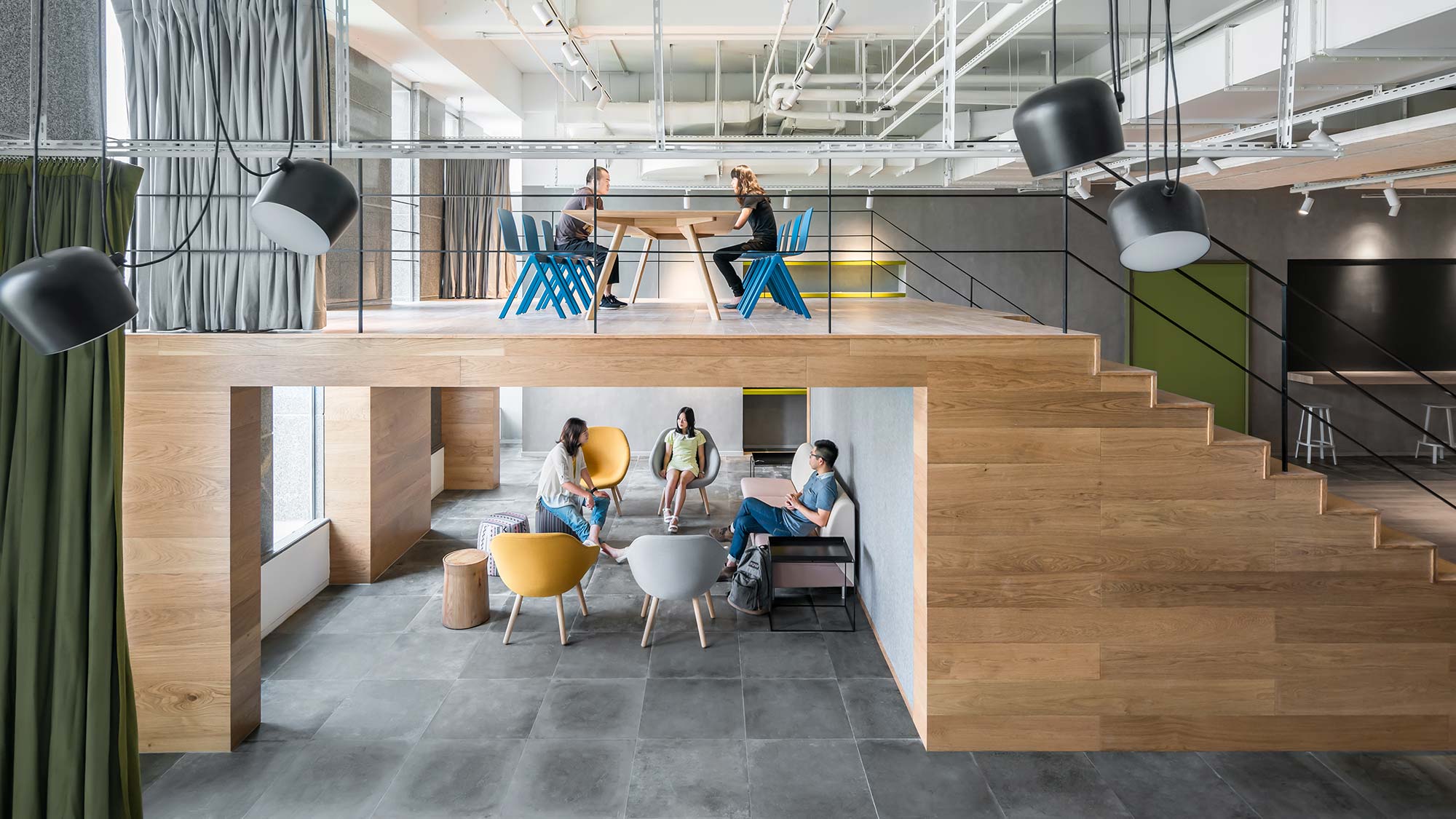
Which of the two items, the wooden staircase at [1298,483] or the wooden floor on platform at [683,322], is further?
the wooden floor on platform at [683,322]

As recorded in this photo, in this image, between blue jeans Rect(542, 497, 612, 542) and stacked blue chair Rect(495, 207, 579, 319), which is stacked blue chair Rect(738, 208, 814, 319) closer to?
stacked blue chair Rect(495, 207, 579, 319)

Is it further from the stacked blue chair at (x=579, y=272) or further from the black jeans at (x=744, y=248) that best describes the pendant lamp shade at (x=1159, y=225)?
the stacked blue chair at (x=579, y=272)

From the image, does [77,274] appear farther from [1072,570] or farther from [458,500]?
[458,500]

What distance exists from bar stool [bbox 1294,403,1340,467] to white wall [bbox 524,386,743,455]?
6.99 meters

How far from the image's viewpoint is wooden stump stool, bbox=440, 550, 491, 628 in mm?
5770

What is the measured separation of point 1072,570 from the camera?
13.4 ft

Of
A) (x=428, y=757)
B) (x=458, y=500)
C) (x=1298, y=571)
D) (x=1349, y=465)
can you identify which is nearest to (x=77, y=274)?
(x=428, y=757)

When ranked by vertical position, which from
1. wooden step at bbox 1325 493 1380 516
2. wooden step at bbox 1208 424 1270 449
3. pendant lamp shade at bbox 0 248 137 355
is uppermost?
pendant lamp shade at bbox 0 248 137 355

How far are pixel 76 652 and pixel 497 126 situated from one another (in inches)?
324

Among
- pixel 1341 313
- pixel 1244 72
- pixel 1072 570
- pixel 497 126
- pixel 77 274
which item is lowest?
pixel 1072 570

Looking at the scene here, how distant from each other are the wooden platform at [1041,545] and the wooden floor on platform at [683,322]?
21cm

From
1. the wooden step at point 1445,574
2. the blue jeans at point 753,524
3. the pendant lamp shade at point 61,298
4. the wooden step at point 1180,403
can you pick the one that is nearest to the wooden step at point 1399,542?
the wooden step at point 1445,574

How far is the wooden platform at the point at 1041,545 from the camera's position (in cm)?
407

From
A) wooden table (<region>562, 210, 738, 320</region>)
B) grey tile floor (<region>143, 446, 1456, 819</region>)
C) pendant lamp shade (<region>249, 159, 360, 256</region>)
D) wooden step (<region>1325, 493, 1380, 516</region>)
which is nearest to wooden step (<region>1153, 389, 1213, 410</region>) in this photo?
wooden step (<region>1325, 493, 1380, 516</region>)
